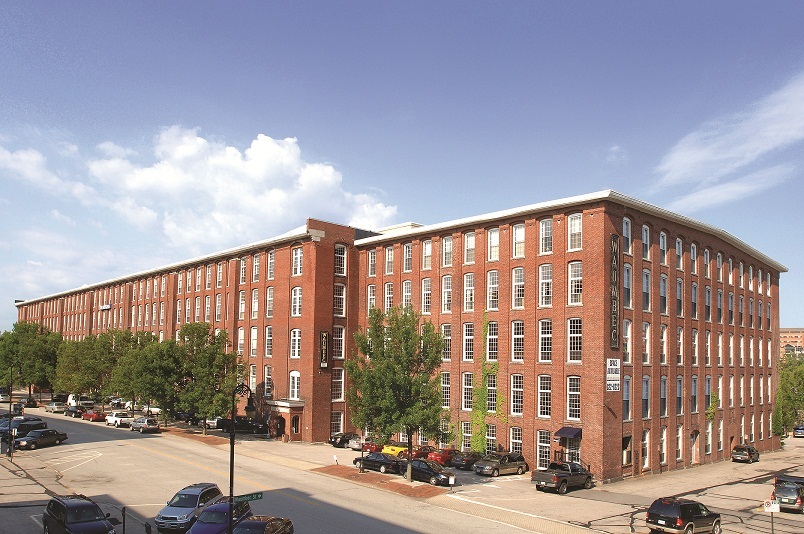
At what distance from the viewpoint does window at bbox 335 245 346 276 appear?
61.3 m

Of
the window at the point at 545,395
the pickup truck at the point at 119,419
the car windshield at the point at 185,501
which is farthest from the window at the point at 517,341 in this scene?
the pickup truck at the point at 119,419

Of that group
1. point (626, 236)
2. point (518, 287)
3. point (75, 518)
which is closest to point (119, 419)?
point (518, 287)

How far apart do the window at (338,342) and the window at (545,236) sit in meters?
22.6

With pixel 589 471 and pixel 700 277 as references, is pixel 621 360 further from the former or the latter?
pixel 700 277

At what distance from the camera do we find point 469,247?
52.0 m

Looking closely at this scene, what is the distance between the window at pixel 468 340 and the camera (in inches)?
1999

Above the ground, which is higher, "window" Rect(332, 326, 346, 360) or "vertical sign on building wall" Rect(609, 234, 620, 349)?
"vertical sign on building wall" Rect(609, 234, 620, 349)

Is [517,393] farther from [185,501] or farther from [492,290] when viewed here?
[185,501]

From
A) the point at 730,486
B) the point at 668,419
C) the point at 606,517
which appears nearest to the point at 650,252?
the point at 668,419

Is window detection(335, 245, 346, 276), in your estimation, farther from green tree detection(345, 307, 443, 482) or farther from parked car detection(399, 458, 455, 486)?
parked car detection(399, 458, 455, 486)

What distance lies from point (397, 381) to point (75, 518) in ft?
61.8

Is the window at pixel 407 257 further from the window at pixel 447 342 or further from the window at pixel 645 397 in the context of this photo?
the window at pixel 645 397

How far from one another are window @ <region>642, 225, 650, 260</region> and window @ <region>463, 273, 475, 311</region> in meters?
12.9

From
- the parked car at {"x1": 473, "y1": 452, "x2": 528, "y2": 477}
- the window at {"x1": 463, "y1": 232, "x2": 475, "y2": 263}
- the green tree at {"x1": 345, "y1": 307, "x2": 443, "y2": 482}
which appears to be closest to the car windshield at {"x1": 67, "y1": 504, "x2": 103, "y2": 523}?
the green tree at {"x1": 345, "y1": 307, "x2": 443, "y2": 482}
